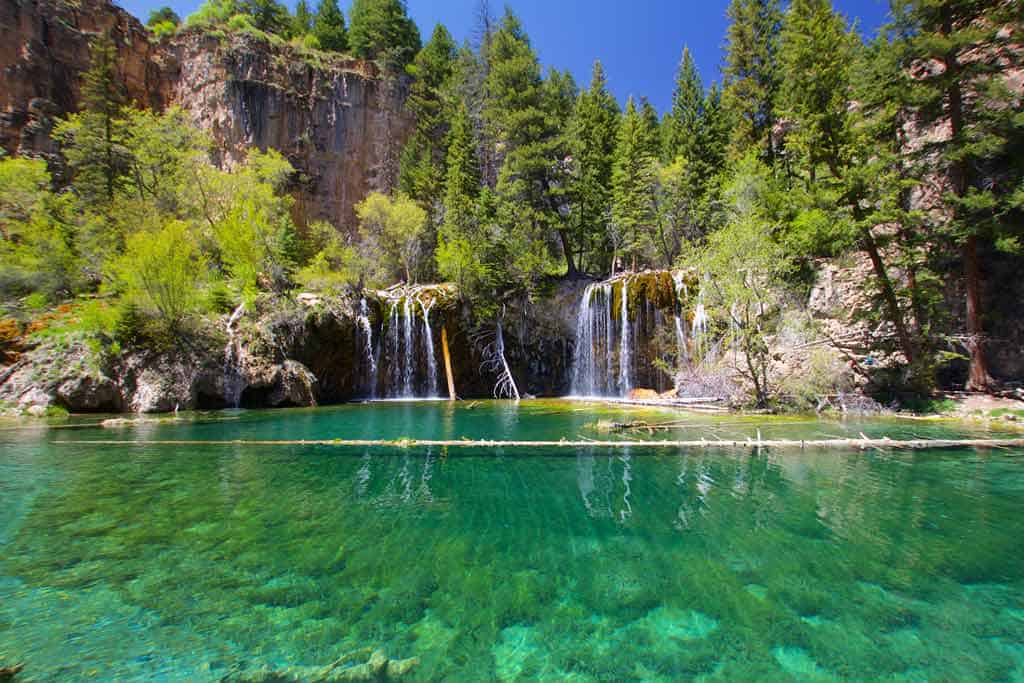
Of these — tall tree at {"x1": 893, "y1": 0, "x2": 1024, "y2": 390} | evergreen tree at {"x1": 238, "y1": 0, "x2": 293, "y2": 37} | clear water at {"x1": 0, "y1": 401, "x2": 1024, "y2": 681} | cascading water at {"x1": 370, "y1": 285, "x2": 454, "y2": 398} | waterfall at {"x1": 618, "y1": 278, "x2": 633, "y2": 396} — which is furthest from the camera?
evergreen tree at {"x1": 238, "y1": 0, "x2": 293, "y2": 37}

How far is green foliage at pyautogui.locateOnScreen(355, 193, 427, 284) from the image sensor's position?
28.1 m

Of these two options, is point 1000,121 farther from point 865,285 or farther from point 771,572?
point 771,572

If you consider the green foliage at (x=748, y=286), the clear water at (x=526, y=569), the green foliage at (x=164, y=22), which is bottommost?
the clear water at (x=526, y=569)

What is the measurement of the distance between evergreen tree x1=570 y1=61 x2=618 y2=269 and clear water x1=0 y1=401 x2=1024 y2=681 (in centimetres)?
2170

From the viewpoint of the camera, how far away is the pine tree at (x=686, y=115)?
2867 cm

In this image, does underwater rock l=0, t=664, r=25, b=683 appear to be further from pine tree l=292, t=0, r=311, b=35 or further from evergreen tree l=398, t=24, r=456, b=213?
pine tree l=292, t=0, r=311, b=35

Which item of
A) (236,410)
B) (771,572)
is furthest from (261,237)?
(771,572)

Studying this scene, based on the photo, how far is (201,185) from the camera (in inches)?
962

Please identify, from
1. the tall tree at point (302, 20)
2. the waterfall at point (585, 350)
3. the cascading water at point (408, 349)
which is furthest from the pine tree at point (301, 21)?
the waterfall at point (585, 350)

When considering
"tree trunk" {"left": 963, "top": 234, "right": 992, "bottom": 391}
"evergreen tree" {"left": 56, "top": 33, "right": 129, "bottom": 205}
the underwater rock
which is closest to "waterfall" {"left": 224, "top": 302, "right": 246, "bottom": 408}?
"evergreen tree" {"left": 56, "top": 33, "right": 129, "bottom": 205}

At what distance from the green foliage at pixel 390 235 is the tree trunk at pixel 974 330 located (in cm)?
2542

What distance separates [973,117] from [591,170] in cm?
1753

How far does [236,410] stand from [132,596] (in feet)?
51.1

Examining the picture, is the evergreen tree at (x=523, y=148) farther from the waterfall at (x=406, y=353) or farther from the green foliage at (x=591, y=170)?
the waterfall at (x=406, y=353)
